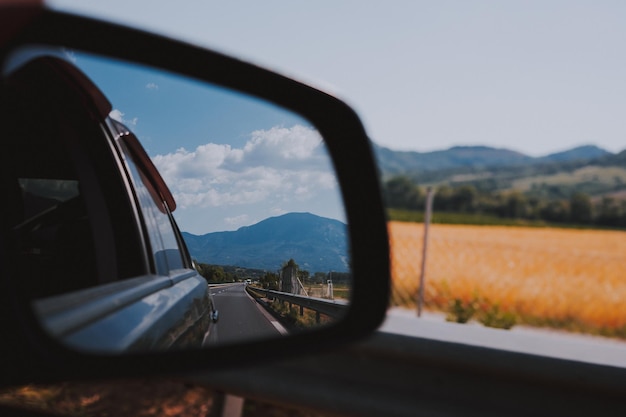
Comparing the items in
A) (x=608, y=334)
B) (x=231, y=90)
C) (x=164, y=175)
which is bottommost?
(x=608, y=334)

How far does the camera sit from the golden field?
1081 cm

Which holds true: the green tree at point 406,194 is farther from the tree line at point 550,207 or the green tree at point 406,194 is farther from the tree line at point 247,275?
the tree line at point 550,207

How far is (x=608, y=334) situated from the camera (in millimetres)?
11695

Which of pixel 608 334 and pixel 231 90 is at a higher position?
pixel 231 90

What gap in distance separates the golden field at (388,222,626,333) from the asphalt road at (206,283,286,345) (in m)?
8.31

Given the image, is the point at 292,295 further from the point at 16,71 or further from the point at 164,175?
the point at 16,71

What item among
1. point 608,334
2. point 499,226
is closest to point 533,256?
point 608,334

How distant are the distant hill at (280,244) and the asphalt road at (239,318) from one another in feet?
0.25

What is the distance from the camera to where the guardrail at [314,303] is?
183 centimetres

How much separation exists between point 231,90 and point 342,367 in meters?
2.64

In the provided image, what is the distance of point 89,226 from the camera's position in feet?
5.99

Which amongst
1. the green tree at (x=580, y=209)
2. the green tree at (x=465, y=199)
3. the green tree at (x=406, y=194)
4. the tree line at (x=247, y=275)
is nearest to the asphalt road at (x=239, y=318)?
the tree line at (x=247, y=275)

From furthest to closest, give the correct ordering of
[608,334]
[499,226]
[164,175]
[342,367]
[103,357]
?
[499,226] → [608,334] → [342,367] → [164,175] → [103,357]

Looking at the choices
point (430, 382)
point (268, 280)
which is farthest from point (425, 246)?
point (268, 280)
